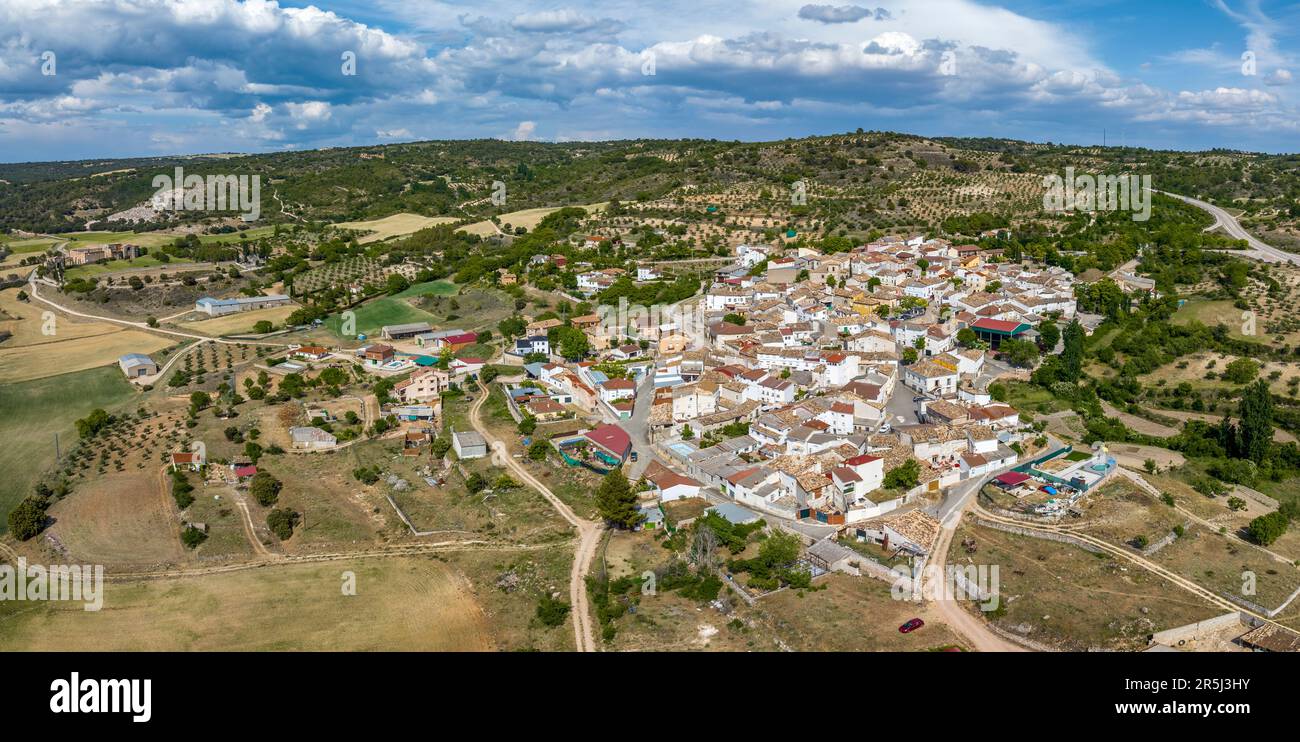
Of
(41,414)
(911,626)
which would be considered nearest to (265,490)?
(41,414)

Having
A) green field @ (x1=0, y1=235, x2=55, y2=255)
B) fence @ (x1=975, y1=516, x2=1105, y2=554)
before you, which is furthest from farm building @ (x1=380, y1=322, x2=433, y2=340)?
green field @ (x1=0, y1=235, x2=55, y2=255)

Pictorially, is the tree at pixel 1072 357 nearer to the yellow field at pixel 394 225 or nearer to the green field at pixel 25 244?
the yellow field at pixel 394 225

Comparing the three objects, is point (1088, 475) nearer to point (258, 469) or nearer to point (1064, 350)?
point (1064, 350)

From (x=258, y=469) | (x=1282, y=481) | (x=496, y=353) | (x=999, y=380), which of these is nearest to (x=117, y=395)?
(x=258, y=469)

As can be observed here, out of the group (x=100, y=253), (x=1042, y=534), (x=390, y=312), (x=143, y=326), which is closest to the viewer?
(x=1042, y=534)
